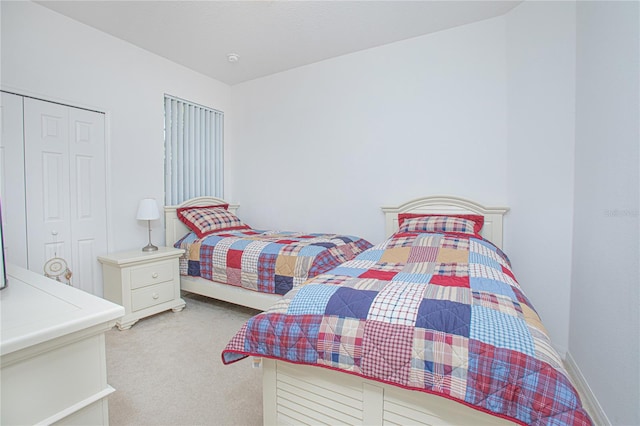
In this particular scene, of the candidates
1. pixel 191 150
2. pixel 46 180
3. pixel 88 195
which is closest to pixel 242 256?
pixel 88 195

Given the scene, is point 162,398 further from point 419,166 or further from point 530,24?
point 530,24

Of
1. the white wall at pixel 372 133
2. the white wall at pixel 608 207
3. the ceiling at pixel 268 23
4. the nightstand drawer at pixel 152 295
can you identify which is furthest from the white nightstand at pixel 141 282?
the white wall at pixel 608 207

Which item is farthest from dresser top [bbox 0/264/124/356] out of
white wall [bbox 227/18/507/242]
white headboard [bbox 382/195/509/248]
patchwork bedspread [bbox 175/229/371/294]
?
white wall [bbox 227/18/507/242]

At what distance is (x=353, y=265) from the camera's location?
5.97ft

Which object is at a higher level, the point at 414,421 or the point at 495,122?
the point at 495,122

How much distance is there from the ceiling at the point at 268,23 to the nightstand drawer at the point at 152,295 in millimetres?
2297

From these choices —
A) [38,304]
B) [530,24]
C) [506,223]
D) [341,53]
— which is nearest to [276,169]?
[341,53]

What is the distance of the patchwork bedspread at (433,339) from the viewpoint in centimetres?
90

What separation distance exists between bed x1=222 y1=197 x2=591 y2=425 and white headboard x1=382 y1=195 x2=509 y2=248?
1198mm

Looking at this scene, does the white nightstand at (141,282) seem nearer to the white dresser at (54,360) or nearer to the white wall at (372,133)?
the white wall at (372,133)

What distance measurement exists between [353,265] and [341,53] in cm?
246

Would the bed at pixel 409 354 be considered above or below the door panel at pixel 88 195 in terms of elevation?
below

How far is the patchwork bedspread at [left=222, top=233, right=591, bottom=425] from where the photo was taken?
90 cm

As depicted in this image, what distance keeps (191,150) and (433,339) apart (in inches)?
137
